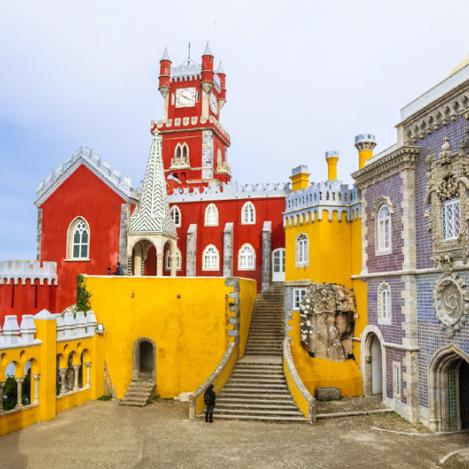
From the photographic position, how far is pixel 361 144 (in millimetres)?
A: 22500

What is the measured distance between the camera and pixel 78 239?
94.8 feet

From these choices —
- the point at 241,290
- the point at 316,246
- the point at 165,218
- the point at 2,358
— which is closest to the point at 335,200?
the point at 316,246

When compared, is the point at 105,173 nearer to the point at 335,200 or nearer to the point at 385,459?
the point at 335,200

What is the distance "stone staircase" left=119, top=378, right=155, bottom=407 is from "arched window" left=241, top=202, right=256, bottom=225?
12.7 meters

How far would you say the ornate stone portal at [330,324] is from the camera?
70.0 feet

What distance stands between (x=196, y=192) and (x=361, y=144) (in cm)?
1234

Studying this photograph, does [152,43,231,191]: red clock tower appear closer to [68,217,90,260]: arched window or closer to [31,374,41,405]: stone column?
[68,217,90,260]: arched window

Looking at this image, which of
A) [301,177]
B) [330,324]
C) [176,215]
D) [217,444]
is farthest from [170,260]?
[217,444]

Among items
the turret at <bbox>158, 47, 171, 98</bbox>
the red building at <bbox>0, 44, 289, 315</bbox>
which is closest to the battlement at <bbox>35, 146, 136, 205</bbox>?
the red building at <bbox>0, 44, 289, 315</bbox>

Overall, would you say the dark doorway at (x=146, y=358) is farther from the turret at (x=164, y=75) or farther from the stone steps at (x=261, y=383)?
the turret at (x=164, y=75)

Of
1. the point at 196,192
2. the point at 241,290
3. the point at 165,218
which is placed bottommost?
the point at 241,290

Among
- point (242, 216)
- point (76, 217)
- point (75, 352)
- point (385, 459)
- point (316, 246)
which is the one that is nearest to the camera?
point (385, 459)

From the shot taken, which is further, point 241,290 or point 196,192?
point 196,192

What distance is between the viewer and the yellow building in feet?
68.4
